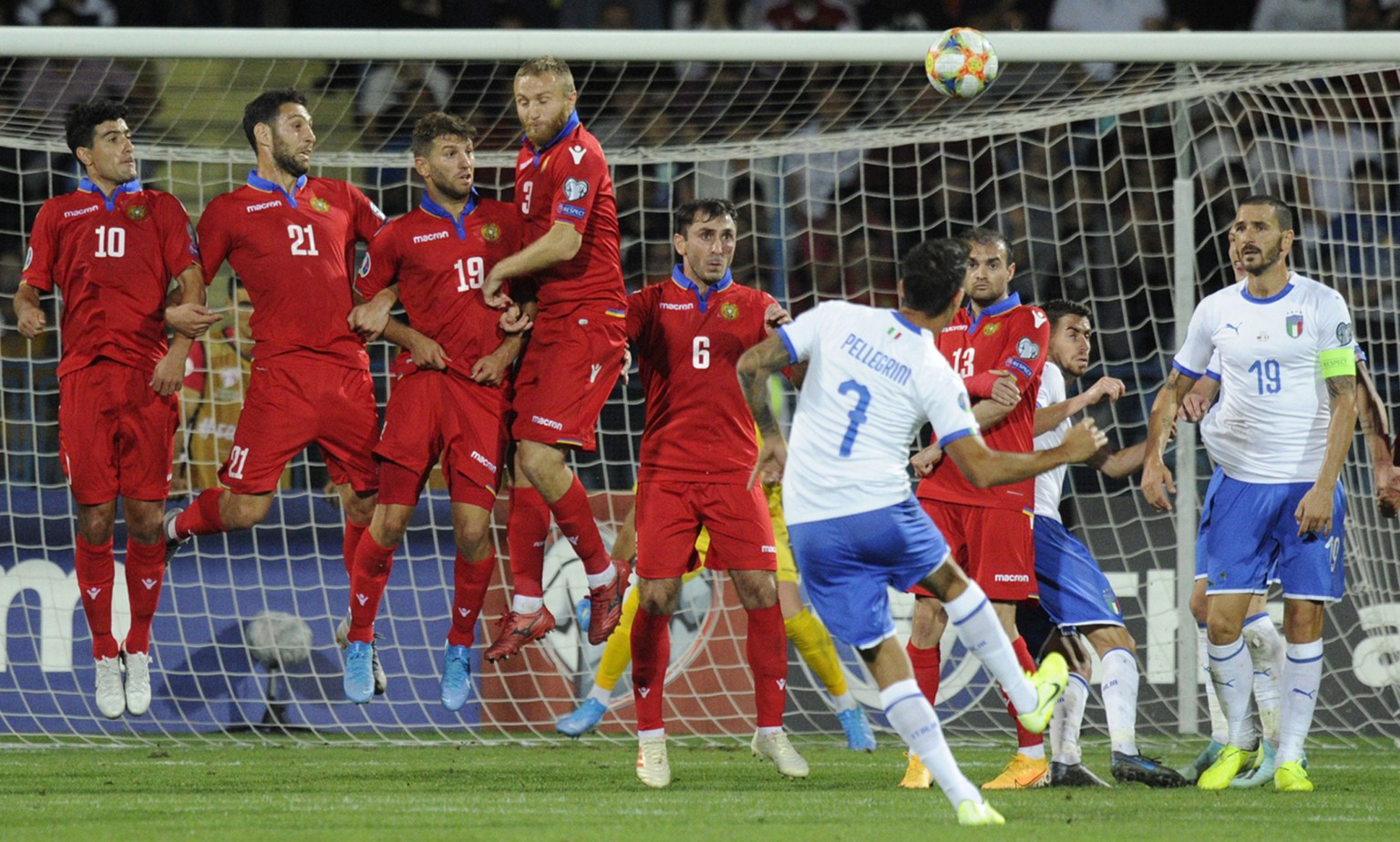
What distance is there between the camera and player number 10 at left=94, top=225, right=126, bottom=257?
26.1ft

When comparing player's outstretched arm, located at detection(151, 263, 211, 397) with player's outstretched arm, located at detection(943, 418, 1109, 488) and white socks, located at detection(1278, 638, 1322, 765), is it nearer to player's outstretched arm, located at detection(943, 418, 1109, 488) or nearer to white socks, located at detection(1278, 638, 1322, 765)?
player's outstretched arm, located at detection(943, 418, 1109, 488)

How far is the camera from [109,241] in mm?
7953

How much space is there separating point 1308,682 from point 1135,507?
293cm

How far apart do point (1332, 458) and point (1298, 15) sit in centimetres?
805

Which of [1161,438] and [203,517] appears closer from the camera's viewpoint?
[1161,438]

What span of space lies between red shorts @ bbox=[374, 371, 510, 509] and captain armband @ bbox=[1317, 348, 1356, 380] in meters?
3.57

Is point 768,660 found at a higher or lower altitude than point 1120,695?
higher

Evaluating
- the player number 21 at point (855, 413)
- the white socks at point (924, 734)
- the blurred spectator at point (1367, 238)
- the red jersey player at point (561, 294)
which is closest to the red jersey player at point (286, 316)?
the red jersey player at point (561, 294)

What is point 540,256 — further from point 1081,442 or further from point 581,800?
point 1081,442

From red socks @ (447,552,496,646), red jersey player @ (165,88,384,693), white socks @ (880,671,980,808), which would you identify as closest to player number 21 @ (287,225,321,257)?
red jersey player @ (165,88,384,693)

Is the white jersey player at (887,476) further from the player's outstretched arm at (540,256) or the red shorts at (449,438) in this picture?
the red shorts at (449,438)

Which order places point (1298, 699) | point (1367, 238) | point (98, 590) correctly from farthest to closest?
point (1367, 238), point (98, 590), point (1298, 699)

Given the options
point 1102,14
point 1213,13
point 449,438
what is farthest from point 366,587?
point 1213,13

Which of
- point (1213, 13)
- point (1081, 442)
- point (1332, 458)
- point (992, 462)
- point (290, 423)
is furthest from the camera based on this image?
point (1213, 13)
